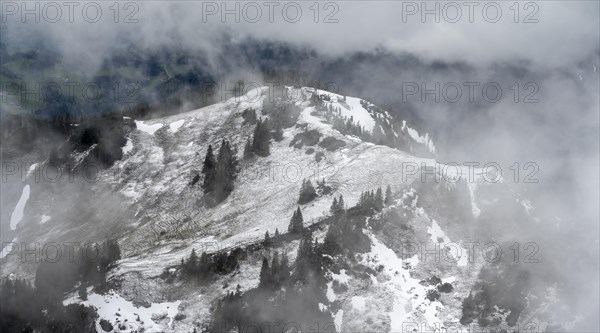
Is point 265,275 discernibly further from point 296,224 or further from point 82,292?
point 82,292

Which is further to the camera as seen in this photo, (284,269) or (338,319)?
(284,269)

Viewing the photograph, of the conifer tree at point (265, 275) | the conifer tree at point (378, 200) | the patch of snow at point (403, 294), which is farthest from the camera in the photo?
the conifer tree at point (378, 200)

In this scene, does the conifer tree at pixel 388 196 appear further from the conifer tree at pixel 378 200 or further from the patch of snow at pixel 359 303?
the patch of snow at pixel 359 303

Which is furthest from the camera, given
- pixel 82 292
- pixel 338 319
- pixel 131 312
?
pixel 82 292

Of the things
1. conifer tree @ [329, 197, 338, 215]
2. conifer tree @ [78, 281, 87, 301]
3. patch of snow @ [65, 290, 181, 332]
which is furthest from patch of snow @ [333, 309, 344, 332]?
conifer tree @ [78, 281, 87, 301]

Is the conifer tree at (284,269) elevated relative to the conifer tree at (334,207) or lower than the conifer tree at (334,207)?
lower

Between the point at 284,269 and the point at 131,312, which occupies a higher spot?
the point at 284,269

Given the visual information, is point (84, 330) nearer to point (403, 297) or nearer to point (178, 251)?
point (178, 251)

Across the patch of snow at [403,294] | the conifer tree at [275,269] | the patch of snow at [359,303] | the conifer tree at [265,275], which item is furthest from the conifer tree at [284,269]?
the patch of snow at [403,294]

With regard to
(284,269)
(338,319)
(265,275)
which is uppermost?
(284,269)

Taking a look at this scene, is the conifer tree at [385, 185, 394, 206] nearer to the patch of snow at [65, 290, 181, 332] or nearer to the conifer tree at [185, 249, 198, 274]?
the conifer tree at [185, 249, 198, 274]

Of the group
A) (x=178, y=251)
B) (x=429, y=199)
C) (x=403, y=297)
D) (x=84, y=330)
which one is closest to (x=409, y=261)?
(x=403, y=297)

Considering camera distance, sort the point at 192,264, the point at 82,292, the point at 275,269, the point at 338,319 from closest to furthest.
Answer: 1. the point at 338,319
2. the point at 82,292
3. the point at 275,269
4. the point at 192,264

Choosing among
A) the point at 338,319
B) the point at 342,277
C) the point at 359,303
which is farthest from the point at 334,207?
the point at 338,319
